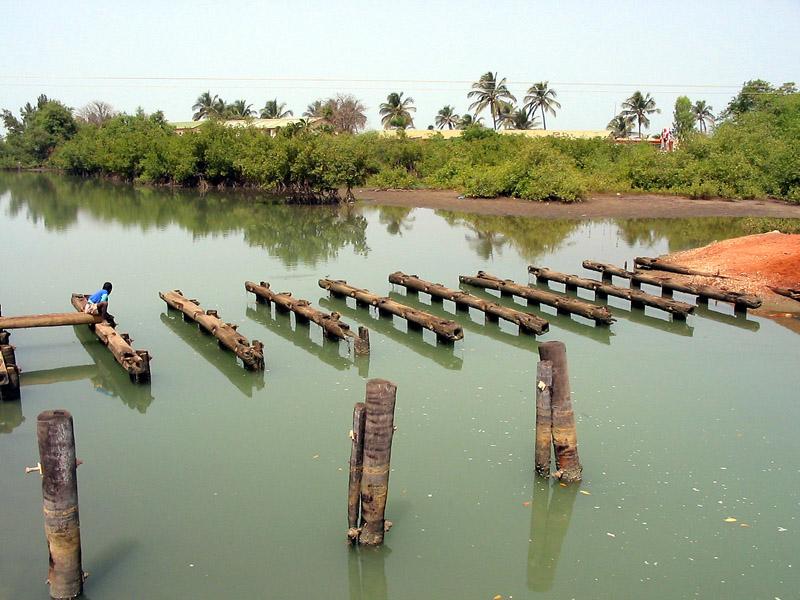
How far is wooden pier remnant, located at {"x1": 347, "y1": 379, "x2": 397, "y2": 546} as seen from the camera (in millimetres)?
7379

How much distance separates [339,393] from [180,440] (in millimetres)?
2654

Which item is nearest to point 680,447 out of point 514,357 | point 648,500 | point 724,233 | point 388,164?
point 648,500

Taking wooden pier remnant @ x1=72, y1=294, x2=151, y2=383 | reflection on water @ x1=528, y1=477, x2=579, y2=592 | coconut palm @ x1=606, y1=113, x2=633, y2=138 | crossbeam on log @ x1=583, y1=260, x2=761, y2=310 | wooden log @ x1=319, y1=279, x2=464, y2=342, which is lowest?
reflection on water @ x1=528, y1=477, x2=579, y2=592

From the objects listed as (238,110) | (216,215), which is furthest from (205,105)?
(216,215)

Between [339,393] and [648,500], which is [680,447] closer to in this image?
[648,500]

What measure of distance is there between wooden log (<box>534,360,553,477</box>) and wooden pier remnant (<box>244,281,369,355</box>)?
5177 mm

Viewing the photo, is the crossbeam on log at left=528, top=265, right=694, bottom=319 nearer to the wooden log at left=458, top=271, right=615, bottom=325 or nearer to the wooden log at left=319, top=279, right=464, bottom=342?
the wooden log at left=458, top=271, right=615, bottom=325

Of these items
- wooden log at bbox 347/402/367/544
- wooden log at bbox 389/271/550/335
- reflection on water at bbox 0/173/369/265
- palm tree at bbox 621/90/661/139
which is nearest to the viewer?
wooden log at bbox 347/402/367/544

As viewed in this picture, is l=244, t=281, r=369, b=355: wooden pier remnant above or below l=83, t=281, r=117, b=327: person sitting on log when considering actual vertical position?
below

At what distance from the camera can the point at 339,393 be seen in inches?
491

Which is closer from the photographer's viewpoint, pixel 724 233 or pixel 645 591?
pixel 645 591

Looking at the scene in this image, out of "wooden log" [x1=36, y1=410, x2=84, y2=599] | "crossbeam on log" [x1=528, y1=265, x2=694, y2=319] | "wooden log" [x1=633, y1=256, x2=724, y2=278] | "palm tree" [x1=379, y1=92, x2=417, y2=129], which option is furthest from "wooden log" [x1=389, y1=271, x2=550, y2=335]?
"palm tree" [x1=379, y1=92, x2=417, y2=129]

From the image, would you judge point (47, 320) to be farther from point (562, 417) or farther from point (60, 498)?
point (562, 417)

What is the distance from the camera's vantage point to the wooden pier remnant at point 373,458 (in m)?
7.38
